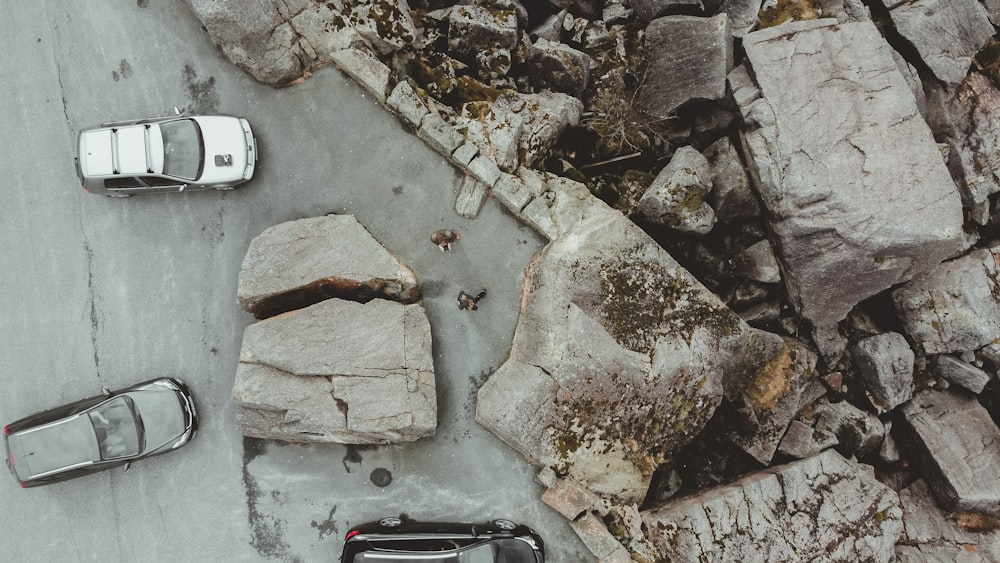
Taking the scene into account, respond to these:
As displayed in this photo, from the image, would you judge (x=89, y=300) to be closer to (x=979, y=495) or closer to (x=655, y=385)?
(x=655, y=385)

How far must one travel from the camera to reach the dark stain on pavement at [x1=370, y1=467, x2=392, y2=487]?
8836 mm

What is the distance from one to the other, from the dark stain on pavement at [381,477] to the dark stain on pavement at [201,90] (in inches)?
246

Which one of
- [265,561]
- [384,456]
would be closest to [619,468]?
[384,456]

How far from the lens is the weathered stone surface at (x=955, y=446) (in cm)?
948

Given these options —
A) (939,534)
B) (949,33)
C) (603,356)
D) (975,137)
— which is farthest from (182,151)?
(939,534)

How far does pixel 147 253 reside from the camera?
924 cm

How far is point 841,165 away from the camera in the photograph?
8703 millimetres

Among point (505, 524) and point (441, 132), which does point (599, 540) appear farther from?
point (441, 132)

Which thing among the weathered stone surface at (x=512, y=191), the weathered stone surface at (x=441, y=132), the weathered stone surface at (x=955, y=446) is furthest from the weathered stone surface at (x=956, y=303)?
the weathered stone surface at (x=441, y=132)

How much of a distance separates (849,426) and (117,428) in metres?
11.6

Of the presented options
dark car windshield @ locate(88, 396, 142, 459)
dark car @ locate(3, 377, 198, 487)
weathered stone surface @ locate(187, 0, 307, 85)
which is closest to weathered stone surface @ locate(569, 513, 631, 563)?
dark car @ locate(3, 377, 198, 487)

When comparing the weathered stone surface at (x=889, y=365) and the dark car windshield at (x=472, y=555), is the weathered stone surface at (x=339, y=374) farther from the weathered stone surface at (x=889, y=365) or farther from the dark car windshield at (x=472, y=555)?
the weathered stone surface at (x=889, y=365)

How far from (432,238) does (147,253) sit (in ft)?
15.2

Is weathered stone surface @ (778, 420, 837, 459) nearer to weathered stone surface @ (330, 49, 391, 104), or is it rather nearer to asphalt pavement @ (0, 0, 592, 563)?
asphalt pavement @ (0, 0, 592, 563)
